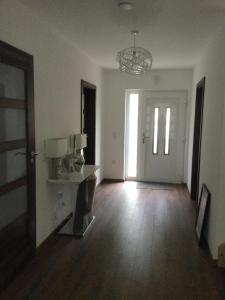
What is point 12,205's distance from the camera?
2.36 meters

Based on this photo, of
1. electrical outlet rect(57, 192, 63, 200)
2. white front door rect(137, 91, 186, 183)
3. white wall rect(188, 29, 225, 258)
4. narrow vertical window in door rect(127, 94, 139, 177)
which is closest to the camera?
white wall rect(188, 29, 225, 258)

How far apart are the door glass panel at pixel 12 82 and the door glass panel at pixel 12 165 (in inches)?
19.7

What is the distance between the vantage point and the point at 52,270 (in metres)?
2.52

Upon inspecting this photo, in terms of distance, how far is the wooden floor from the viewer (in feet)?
7.32

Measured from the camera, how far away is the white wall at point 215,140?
101 inches

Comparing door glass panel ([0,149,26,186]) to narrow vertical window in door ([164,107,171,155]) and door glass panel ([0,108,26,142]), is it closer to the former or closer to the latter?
door glass panel ([0,108,26,142])

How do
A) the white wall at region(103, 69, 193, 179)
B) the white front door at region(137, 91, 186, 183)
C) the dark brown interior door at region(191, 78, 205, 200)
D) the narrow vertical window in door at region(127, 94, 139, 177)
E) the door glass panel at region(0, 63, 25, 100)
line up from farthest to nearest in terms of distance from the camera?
the narrow vertical window in door at region(127, 94, 139, 177), the white front door at region(137, 91, 186, 183), the white wall at region(103, 69, 193, 179), the dark brown interior door at region(191, 78, 205, 200), the door glass panel at region(0, 63, 25, 100)

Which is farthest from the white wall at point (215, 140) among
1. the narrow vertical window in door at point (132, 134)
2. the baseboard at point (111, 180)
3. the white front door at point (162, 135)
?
the baseboard at point (111, 180)

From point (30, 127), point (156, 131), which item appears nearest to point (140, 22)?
point (30, 127)

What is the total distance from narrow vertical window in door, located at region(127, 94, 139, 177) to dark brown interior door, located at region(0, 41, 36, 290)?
3500mm

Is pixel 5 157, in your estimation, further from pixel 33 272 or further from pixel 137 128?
pixel 137 128

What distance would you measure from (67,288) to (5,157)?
1.26 m

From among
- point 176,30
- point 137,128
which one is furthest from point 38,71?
point 137,128

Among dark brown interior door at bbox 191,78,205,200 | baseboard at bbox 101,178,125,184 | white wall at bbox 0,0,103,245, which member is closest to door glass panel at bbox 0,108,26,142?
white wall at bbox 0,0,103,245
